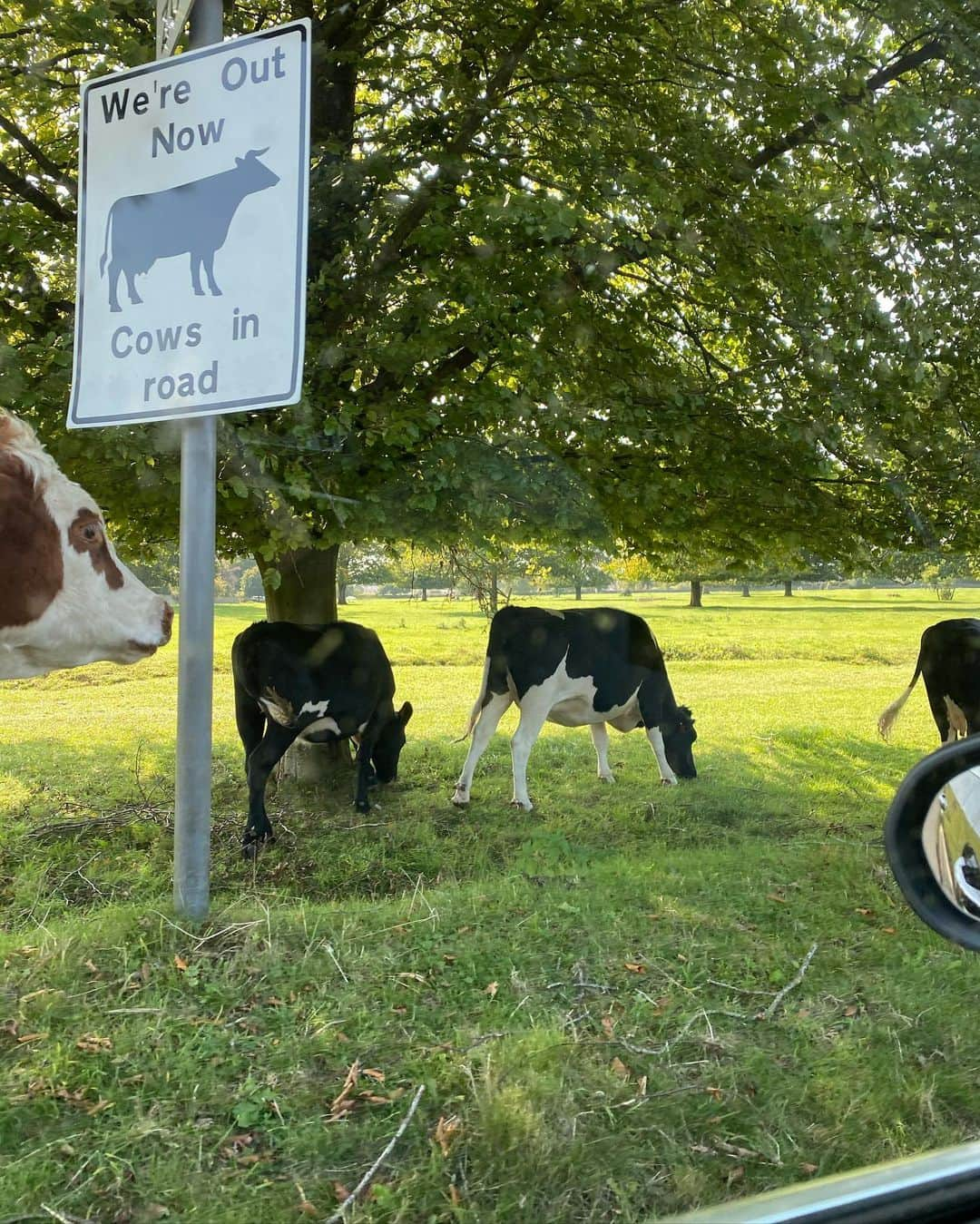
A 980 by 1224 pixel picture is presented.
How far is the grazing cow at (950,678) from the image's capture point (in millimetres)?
5195

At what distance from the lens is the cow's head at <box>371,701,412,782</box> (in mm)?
5266

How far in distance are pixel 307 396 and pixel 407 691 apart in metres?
2.09

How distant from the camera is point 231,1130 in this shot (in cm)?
211

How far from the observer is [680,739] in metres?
5.51

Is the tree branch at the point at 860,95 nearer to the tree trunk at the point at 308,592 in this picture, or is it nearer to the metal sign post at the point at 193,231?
the metal sign post at the point at 193,231

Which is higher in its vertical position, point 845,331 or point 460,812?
point 845,331

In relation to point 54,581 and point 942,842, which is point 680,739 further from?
point 54,581

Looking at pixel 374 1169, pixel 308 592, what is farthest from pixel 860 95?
pixel 374 1169

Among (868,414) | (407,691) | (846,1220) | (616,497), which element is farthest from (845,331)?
(846,1220)

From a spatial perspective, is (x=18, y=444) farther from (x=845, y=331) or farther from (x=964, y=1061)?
(x=845, y=331)

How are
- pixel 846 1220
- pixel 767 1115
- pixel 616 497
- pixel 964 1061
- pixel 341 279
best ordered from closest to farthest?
pixel 846 1220
pixel 767 1115
pixel 964 1061
pixel 341 279
pixel 616 497

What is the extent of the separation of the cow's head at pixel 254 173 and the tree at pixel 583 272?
115cm

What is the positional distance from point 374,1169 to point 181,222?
2714 mm

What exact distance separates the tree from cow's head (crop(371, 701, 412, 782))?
771 mm
